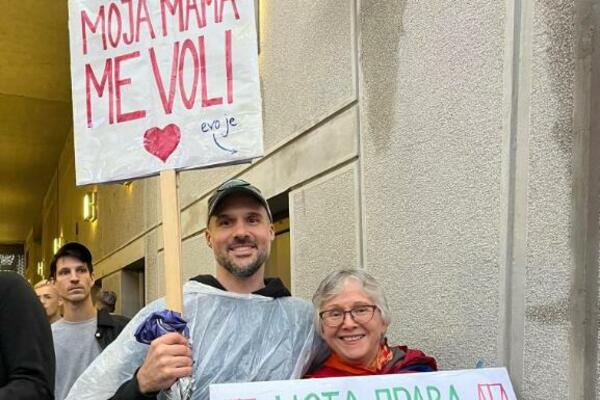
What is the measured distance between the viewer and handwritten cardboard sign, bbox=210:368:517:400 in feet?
6.48

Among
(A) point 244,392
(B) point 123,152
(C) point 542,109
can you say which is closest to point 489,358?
(C) point 542,109

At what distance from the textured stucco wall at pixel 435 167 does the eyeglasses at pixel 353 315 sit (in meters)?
0.56

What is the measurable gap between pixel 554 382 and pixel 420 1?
173 centimetres

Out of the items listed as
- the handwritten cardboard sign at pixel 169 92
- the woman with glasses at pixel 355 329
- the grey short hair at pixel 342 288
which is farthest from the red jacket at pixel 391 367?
the handwritten cardboard sign at pixel 169 92

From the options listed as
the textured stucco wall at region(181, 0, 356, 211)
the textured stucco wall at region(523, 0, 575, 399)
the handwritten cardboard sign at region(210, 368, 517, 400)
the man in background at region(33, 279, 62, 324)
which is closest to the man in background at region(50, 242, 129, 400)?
the man in background at region(33, 279, 62, 324)

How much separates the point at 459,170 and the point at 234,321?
1110mm

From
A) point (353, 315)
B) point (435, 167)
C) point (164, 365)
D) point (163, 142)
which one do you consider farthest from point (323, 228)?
point (164, 365)

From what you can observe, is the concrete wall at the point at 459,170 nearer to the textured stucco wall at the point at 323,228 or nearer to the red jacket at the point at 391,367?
the textured stucco wall at the point at 323,228

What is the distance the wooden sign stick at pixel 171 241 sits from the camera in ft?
6.91

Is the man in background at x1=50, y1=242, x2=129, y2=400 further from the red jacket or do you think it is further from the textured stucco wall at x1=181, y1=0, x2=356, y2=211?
the red jacket

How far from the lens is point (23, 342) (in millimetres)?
1884

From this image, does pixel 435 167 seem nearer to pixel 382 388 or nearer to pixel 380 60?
pixel 380 60

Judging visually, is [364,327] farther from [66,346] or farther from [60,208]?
[60,208]

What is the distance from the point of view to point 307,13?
4.47 metres
